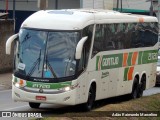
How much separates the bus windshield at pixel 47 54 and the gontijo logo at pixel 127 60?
6.38ft

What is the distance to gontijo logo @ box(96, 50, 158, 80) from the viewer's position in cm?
1932

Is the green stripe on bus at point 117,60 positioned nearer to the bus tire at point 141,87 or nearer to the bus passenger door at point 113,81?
the bus passenger door at point 113,81

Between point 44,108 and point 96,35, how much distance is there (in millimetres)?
2874

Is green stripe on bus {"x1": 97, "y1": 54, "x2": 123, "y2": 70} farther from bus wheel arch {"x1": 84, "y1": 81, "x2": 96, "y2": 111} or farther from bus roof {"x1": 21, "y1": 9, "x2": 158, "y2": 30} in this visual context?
bus roof {"x1": 21, "y1": 9, "x2": 158, "y2": 30}

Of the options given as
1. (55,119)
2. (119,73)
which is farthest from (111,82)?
(55,119)

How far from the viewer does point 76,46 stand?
17.0 metres

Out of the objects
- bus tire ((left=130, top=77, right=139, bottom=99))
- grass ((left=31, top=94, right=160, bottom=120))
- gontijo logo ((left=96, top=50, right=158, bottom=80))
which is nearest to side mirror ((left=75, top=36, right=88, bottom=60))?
grass ((left=31, top=94, right=160, bottom=120))

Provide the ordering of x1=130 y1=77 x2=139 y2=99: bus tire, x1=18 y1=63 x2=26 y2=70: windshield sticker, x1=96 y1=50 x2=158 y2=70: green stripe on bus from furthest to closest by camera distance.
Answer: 1. x1=130 y1=77 x2=139 y2=99: bus tire
2. x1=96 y1=50 x2=158 y2=70: green stripe on bus
3. x1=18 y1=63 x2=26 y2=70: windshield sticker

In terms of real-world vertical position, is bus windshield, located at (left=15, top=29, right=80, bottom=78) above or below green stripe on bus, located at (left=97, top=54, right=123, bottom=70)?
above

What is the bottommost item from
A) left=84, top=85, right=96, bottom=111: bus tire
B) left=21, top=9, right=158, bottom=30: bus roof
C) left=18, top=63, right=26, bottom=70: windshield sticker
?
left=84, top=85, right=96, bottom=111: bus tire

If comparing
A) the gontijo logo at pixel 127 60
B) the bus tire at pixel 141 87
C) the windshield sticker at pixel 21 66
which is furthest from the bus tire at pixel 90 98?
the bus tire at pixel 141 87

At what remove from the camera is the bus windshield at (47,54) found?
1689 centimetres

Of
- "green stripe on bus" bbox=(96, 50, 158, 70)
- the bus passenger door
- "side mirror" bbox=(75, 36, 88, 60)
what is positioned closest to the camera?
"side mirror" bbox=(75, 36, 88, 60)

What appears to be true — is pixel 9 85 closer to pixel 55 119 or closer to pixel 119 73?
pixel 119 73
